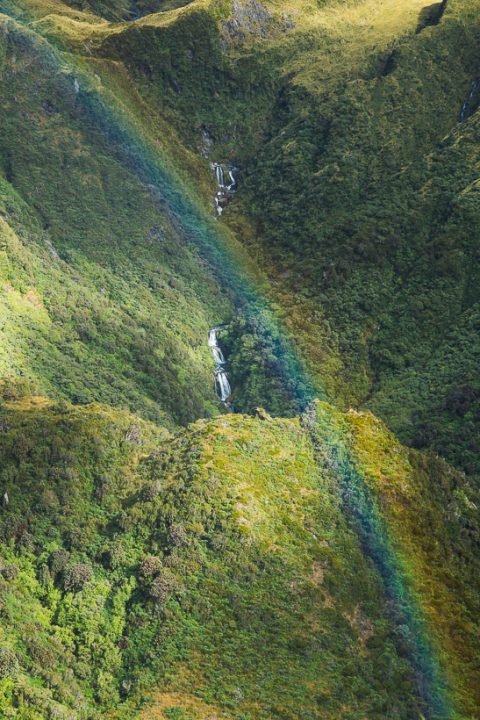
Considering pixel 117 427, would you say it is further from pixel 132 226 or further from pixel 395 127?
pixel 395 127

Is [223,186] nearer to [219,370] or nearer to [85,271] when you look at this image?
[85,271]

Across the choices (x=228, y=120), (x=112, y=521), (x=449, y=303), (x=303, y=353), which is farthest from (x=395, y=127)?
(x=112, y=521)

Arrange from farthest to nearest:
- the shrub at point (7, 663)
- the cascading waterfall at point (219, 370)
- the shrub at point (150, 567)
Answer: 1. the cascading waterfall at point (219, 370)
2. the shrub at point (150, 567)
3. the shrub at point (7, 663)

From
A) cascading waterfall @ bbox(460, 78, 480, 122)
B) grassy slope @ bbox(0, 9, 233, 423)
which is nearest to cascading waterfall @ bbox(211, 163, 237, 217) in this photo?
grassy slope @ bbox(0, 9, 233, 423)

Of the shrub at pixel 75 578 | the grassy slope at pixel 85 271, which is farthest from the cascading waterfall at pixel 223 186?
the shrub at pixel 75 578

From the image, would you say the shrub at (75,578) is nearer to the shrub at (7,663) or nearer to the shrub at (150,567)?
the shrub at (150,567)

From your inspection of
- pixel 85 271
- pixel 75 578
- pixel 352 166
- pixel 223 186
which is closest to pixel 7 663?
pixel 75 578
